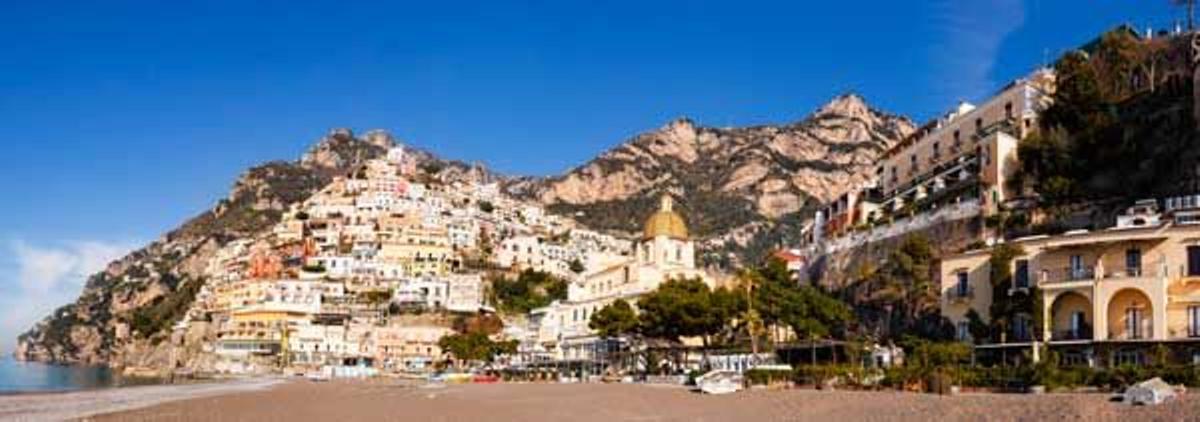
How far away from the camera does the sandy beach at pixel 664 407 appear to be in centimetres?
2339

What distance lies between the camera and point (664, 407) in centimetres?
3231

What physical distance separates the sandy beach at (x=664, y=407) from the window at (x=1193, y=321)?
11.3m

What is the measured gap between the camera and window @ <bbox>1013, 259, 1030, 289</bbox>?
42906mm

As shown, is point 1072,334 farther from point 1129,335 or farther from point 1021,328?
point 1021,328

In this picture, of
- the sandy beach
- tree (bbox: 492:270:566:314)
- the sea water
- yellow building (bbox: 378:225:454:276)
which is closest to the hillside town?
the sandy beach

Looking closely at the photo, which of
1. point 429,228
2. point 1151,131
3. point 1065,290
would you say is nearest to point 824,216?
point 1151,131

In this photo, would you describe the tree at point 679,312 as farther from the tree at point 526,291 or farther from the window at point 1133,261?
the tree at point 526,291

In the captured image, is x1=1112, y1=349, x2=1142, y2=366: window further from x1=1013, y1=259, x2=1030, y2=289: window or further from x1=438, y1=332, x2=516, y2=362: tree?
x1=438, y1=332, x2=516, y2=362: tree

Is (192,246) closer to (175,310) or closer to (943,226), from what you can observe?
(175,310)

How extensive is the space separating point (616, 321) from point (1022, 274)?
92.4ft

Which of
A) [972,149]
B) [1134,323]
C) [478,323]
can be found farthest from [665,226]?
[1134,323]

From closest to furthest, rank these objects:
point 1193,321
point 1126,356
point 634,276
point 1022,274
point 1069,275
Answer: point 1193,321 < point 1126,356 < point 1069,275 < point 1022,274 < point 634,276

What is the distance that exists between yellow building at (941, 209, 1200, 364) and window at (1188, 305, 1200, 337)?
33mm

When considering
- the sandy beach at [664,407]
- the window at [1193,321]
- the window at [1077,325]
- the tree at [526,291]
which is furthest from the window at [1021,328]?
the tree at [526,291]
